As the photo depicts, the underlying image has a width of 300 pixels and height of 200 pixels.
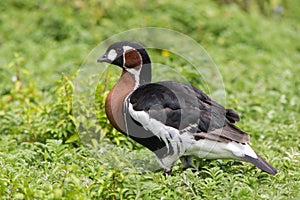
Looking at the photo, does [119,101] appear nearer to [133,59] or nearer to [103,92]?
[133,59]

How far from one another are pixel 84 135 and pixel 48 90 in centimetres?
212

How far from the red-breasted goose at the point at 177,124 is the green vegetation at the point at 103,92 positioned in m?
0.18

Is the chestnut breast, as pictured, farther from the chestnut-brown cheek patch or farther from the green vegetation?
the green vegetation

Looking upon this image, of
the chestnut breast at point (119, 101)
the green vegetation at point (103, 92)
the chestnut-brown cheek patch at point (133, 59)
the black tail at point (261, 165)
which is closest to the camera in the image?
the green vegetation at point (103, 92)

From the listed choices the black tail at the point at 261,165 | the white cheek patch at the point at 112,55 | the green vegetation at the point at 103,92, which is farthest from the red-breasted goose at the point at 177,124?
the white cheek patch at the point at 112,55

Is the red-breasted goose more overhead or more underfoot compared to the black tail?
more overhead

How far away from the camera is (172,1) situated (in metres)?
10.3

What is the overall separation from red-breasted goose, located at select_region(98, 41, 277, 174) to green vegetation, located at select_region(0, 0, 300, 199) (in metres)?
0.18

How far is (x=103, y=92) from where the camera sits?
614 cm

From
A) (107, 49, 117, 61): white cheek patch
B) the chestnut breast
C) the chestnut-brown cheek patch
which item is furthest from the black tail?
(107, 49, 117, 61): white cheek patch

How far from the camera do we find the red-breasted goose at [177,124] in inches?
189

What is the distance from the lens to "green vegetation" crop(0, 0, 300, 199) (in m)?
4.46

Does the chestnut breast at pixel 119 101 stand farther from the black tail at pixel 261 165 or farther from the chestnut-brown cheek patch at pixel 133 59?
the black tail at pixel 261 165

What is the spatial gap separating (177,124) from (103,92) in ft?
5.11
